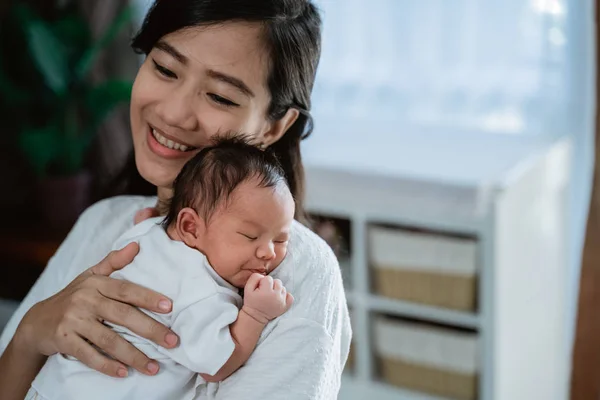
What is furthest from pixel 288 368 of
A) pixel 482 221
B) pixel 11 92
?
pixel 11 92

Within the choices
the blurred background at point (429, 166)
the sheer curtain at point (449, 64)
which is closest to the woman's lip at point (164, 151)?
the blurred background at point (429, 166)

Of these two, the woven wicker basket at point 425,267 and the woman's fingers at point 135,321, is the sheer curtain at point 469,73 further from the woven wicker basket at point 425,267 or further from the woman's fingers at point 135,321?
the woman's fingers at point 135,321

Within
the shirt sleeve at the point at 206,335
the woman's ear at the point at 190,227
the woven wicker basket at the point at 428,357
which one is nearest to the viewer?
the shirt sleeve at the point at 206,335

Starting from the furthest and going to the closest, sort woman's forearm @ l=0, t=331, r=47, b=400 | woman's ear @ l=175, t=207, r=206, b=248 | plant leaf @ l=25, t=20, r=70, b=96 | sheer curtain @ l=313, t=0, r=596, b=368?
1. plant leaf @ l=25, t=20, r=70, b=96
2. sheer curtain @ l=313, t=0, r=596, b=368
3. woman's forearm @ l=0, t=331, r=47, b=400
4. woman's ear @ l=175, t=207, r=206, b=248

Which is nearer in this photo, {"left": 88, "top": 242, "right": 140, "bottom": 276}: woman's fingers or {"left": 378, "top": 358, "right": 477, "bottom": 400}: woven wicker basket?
{"left": 88, "top": 242, "right": 140, "bottom": 276}: woman's fingers

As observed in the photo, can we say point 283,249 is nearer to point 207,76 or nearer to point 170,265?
point 170,265

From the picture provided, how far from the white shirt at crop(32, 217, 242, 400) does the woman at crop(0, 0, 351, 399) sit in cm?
2

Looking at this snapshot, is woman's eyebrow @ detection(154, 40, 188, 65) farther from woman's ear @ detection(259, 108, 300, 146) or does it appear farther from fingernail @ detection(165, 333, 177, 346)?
fingernail @ detection(165, 333, 177, 346)

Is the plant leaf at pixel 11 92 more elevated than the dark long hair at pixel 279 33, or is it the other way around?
the dark long hair at pixel 279 33

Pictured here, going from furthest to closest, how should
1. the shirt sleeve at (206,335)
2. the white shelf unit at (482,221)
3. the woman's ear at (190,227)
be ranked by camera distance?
1. the white shelf unit at (482,221)
2. the woman's ear at (190,227)
3. the shirt sleeve at (206,335)

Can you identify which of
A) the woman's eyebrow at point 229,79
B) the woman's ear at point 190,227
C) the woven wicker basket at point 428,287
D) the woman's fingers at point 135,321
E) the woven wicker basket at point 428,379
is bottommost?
the woven wicker basket at point 428,379

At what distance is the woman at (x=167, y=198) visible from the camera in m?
1.16

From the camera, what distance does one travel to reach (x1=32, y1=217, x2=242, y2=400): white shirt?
1.11 meters

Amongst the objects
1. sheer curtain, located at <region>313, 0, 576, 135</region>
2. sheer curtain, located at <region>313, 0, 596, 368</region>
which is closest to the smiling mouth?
sheer curtain, located at <region>313, 0, 596, 368</region>
